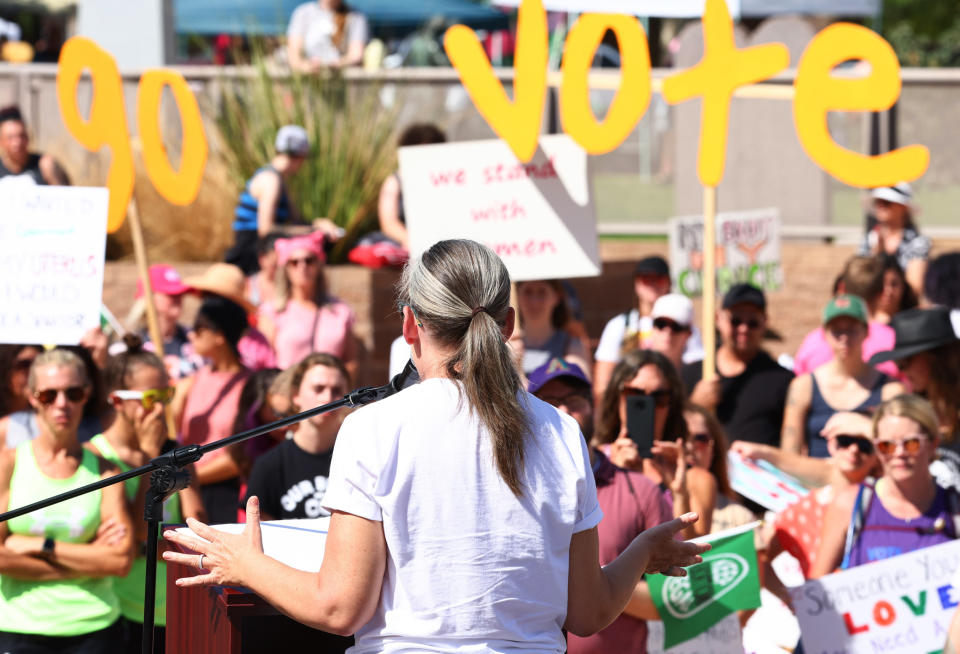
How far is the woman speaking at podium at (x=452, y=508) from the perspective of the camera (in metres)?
2.34

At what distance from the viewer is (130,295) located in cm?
930

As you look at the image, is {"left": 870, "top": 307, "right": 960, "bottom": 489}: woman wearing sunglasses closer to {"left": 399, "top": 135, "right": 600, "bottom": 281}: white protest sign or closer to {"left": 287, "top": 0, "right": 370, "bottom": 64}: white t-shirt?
{"left": 399, "top": 135, "right": 600, "bottom": 281}: white protest sign

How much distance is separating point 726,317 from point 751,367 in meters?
0.33

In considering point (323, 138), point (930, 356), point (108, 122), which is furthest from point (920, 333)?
point (323, 138)

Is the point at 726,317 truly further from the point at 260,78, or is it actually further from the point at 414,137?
the point at 260,78

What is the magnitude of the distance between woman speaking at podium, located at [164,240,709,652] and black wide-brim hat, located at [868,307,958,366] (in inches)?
151

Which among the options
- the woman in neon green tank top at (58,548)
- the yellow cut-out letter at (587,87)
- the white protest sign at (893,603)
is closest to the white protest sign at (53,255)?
the woman in neon green tank top at (58,548)

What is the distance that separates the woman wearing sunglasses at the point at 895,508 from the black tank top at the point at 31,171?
5.50m

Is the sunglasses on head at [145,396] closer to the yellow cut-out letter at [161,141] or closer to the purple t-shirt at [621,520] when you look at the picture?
the yellow cut-out letter at [161,141]

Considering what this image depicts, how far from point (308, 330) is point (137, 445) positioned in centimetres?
215

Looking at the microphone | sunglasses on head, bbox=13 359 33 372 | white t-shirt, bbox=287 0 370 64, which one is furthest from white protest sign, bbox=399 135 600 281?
white t-shirt, bbox=287 0 370 64

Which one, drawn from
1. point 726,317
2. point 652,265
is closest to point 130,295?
point 652,265

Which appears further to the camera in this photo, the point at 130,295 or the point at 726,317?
the point at 130,295

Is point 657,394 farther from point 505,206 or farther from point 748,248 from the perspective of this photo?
point 748,248
